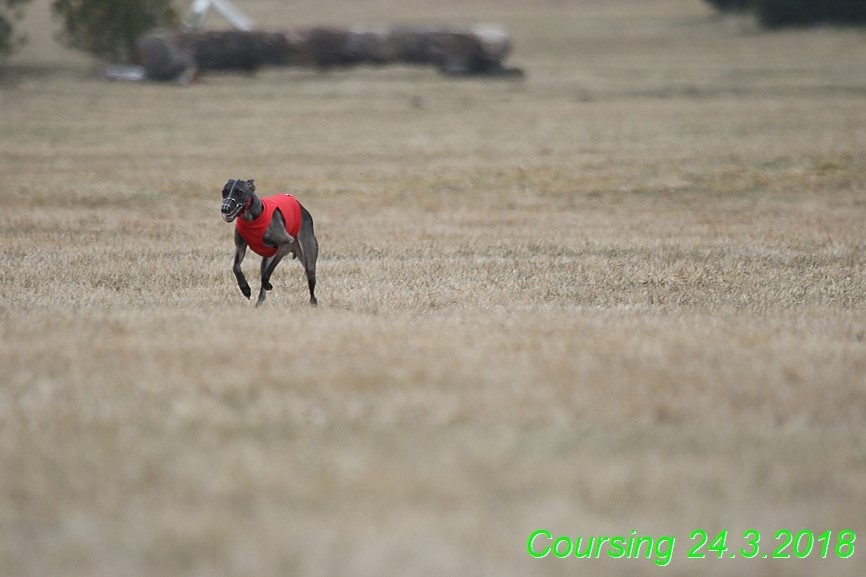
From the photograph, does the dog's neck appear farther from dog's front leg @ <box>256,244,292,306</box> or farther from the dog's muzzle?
dog's front leg @ <box>256,244,292,306</box>

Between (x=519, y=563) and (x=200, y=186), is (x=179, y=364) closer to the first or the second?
(x=519, y=563)

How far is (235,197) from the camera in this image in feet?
35.6

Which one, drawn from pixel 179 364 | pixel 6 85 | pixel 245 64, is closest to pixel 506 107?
pixel 245 64

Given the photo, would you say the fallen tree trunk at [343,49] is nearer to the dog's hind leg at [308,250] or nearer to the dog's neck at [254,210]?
the dog's hind leg at [308,250]

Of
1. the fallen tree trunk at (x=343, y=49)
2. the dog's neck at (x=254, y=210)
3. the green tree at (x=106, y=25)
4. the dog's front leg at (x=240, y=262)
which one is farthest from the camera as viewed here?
the green tree at (x=106, y=25)

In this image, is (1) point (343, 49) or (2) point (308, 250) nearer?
(2) point (308, 250)

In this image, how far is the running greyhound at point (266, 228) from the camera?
10891 mm

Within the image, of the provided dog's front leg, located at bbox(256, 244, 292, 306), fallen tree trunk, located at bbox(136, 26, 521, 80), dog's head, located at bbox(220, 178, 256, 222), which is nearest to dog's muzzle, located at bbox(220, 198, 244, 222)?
dog's head, located at bbox(220, 178, 256, 222)

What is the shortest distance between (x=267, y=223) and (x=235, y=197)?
445 mm

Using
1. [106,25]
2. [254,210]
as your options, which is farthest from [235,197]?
[106,25]

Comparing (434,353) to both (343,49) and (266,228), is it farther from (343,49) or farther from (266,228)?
(343,49)

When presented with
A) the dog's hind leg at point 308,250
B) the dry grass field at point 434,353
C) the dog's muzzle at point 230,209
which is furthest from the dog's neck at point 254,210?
the dry grass field at point 434,353

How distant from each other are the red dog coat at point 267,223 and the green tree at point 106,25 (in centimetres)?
3353

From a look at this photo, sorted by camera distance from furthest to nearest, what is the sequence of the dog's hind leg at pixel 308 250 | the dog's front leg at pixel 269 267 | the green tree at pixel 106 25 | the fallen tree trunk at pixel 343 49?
the green tree at pixel 106 25 < the fallen tree trunk at pixel 343 49 < the dog's hind leg at pixel 308 250 < the dog's front leg at pixel 269 267
